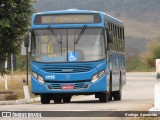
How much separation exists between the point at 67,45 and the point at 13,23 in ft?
25.7

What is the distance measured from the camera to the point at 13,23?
115ft

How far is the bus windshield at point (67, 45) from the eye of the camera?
90.0 ft

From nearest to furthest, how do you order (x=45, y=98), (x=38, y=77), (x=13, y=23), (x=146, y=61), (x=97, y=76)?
(x=97, y=76) → (x=38, y=77) → (x=45, y=98) → (x=13, y=23) → (x=146, y=61)

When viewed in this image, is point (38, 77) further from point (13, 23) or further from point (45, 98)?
point (13, 23)

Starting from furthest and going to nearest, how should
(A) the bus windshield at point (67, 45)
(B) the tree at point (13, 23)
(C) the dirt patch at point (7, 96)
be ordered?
1. (B) the tree at point (13, 23)
2. (C) the dirt patch at point (7, 96)
3. (A) the bus windshield at point (67, 45)

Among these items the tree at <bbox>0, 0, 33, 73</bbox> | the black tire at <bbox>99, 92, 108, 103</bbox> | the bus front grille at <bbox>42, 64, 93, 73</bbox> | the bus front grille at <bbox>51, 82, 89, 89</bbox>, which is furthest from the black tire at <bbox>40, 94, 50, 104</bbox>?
the tree at <bbox>0, 0, 33, 73</bbox>

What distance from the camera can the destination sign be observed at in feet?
91.5

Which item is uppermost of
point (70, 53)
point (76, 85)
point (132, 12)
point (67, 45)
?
point (132, 12)

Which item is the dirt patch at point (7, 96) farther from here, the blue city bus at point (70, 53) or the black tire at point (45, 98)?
the blue city bus at point (70, 53)

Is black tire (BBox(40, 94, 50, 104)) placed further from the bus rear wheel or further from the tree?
the tree

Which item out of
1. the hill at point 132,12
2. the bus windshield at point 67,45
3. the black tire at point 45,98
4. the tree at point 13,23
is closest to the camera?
the bus windshield at point 67,45

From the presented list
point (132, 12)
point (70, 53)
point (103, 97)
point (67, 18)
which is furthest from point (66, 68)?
point (132, 12)

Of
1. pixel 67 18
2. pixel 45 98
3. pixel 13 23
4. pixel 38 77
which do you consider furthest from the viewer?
pixel 13 23

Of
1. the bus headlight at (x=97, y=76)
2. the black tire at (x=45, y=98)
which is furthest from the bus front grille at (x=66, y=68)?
the black tire at (x=45, y=98)
